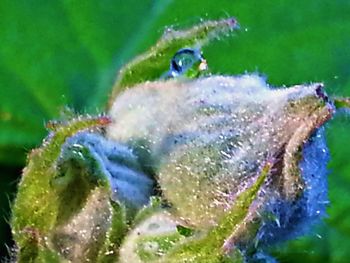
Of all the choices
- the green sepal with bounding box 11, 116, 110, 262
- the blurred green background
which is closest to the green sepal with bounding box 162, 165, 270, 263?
the green sepal with bounding box 11, 116, 110, 262

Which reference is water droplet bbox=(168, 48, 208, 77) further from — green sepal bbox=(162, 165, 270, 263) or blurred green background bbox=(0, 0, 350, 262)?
blurred green background bbox=(0, 0, 350, 262)

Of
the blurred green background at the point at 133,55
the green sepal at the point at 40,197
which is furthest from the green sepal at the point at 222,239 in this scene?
the blurred green background at the point at 133,55

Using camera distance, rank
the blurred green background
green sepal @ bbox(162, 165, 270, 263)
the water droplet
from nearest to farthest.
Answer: green sepal @ bbox(162, 165, 270, 263)
the water droplet
the blurred green background

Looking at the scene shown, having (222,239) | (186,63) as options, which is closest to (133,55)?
(186,63)

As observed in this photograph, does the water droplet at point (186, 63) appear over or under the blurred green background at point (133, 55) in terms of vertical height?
under

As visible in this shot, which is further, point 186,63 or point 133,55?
point 133,55

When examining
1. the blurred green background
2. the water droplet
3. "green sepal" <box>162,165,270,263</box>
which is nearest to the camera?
"green sepal" <box>162,165,270,263</box>

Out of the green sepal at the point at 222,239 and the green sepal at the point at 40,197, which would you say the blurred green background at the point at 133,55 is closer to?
the green sepal at the point at 40,197

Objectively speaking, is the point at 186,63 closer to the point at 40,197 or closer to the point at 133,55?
the point at 40,197

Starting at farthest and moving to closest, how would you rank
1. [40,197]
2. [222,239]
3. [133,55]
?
[133,55]
[40,197]
[222,239]
